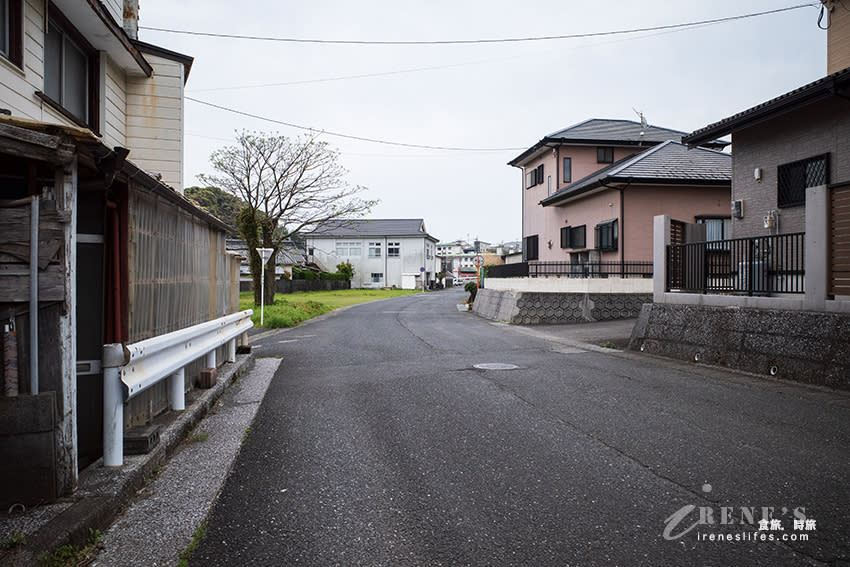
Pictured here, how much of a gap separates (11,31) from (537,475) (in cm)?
762

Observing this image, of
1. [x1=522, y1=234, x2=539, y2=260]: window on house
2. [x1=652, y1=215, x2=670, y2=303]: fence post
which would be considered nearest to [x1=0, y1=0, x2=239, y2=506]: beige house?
[x1=652, y1=215, x2=670, y2=303]: fence post

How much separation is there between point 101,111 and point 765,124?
1415cm

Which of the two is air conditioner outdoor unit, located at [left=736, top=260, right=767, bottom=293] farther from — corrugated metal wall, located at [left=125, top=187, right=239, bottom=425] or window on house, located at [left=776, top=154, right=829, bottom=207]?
corrugated metal wall, located at [left=125, top=187, right=239, bottom=425]

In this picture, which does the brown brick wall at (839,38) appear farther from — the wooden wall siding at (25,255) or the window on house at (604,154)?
the wooden wall siding at (25,255)

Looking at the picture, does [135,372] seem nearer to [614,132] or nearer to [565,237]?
[565,237]

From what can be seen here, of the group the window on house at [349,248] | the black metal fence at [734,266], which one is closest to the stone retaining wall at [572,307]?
the black metal fence at [734,266]

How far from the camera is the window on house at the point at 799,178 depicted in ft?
38.5

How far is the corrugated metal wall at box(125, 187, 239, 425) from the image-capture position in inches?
175

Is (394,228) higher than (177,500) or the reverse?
higher

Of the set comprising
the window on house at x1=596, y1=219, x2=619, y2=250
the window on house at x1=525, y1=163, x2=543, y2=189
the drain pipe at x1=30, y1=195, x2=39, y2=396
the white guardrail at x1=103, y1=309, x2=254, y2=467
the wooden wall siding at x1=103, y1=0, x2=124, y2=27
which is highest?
the window on house at x1=525, y1=163, x2=543, y2=189

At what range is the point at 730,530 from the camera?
3125 millimetres

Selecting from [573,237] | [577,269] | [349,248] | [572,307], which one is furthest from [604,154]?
[349,248]

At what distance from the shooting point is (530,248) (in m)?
30.1

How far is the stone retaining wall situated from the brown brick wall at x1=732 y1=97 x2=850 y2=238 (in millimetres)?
5180
